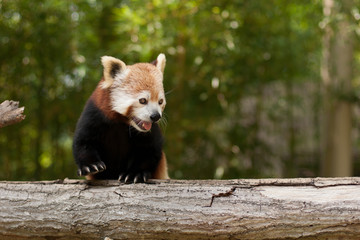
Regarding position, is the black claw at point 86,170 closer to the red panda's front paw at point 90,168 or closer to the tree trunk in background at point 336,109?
the red panda's front paw at point 90,168

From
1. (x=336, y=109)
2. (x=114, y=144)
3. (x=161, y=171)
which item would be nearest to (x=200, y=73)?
(x=336, y=109)

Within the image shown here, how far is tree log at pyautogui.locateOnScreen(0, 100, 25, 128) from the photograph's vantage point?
1627 mm

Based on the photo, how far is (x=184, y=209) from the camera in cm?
155

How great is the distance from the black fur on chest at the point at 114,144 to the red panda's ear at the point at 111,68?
0.45ft

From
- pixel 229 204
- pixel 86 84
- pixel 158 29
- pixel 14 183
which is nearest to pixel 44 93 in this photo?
pixel 86 84

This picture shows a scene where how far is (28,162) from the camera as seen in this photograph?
377 cm

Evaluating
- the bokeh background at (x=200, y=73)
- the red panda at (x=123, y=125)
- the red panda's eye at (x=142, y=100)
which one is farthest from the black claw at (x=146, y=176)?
the bokeh background at (x=200, y=73)

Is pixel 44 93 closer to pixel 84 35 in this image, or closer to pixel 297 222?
pixel 84 35

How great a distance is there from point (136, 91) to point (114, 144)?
1.04 ft

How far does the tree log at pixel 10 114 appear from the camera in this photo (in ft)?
5.34

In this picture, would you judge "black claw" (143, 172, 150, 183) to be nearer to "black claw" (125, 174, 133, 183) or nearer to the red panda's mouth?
"black claw" (125, 174, 133, 183)

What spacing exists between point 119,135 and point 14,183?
0.51 meters

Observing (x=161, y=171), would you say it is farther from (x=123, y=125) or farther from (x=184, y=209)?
(x=184, y=209)

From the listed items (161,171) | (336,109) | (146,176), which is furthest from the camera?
(336,109)
